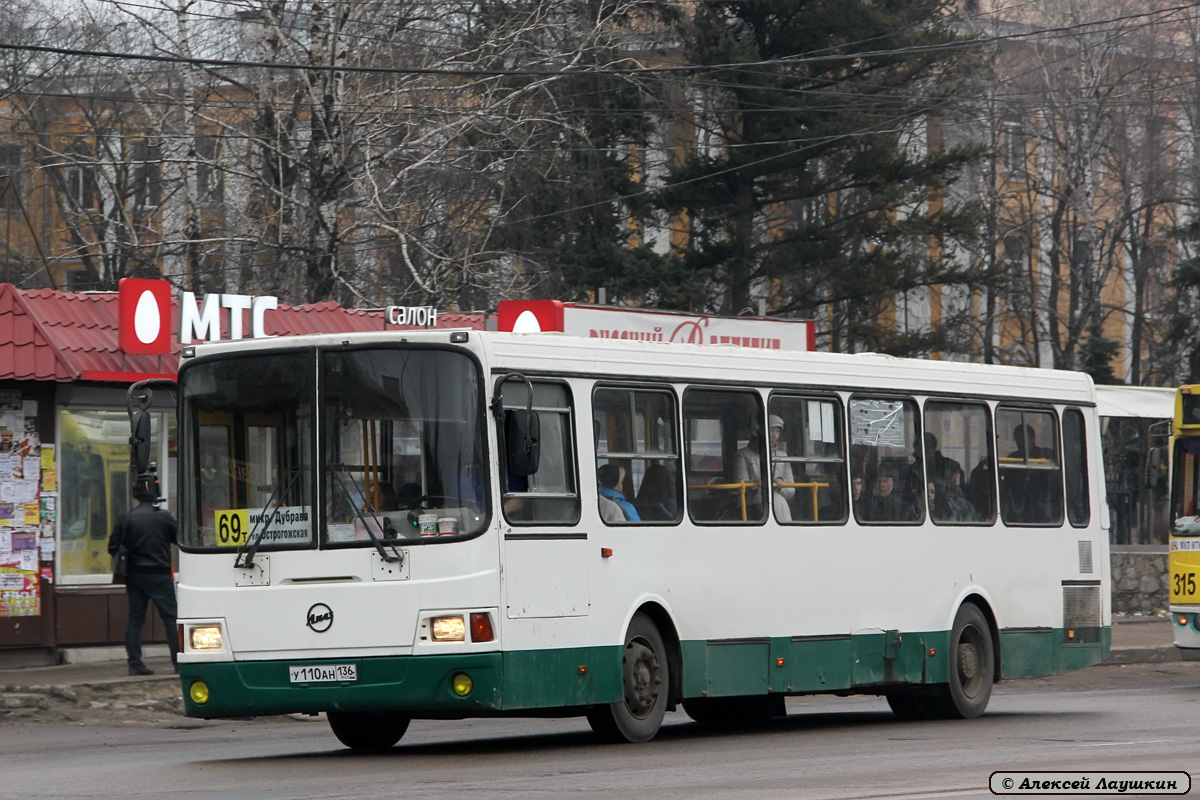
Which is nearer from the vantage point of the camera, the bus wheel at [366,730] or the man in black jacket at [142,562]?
the bus wheel at [366,730]

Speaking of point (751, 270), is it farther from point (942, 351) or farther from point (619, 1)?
point (619, 1)

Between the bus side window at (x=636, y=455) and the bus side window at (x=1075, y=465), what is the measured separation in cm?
477

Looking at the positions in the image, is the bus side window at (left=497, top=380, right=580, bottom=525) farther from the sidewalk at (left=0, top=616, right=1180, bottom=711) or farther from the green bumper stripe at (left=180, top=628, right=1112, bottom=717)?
the sidewalk at (left=0, top=616, right=1180, bottom=711)

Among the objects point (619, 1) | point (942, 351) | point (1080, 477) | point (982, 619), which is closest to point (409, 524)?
point (982, 619)

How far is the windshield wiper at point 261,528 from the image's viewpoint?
11.0 metres

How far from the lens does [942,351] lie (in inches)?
1484

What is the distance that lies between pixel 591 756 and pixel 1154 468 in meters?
9.38

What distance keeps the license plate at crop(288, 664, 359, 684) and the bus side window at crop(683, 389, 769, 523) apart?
8.48 feet

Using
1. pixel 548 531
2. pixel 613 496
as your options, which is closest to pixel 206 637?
pixel 548 531

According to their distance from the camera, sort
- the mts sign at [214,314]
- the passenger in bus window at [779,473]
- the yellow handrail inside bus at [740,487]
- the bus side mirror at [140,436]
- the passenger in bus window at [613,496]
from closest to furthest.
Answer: the bus side mirror at [140,436] → the passenger in bus window at [613,496] → the yellow handrail inside bus at [740,487] → the passenger in bus window at [779,473] → the mts sign at [214,314]

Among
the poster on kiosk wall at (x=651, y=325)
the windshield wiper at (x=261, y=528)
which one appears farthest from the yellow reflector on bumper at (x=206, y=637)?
the poster on kiosk wall at (x=651, y=325)

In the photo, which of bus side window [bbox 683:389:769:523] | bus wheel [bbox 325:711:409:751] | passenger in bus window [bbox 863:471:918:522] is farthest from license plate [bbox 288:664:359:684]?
passenger in bus window [bbox 863:471:918:522]

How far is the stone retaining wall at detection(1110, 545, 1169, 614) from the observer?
28453 mm

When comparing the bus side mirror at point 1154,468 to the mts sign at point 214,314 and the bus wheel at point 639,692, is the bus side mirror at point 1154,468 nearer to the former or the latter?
the bus wheel at point 639,692
